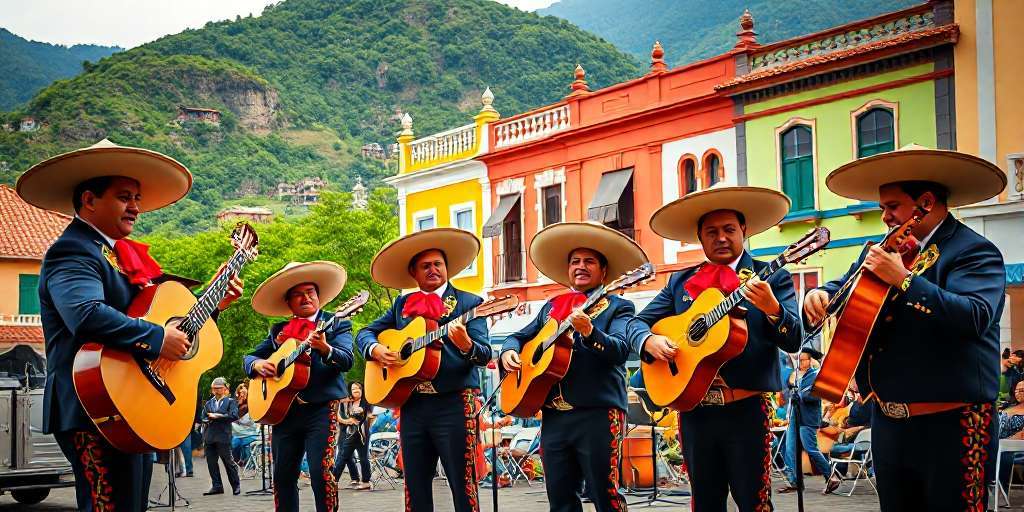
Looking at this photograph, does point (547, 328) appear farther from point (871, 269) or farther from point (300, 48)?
point (300, 48)

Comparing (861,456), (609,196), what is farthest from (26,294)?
(861,456)

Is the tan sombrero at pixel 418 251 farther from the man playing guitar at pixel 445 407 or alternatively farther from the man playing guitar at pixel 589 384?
the man playing guitar at pixel 589 384

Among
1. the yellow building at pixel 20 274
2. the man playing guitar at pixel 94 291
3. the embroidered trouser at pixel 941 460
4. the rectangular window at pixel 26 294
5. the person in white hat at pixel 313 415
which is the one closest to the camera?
the embroidered trouser at pixel 941 460

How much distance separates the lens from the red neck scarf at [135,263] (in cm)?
655

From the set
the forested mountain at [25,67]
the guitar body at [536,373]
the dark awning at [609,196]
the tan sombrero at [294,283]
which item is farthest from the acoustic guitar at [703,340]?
the forested mountain at [25,67]

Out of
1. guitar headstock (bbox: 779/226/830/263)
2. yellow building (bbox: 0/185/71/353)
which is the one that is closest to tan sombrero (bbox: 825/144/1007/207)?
guitar headstock (bbox: 779/226/830/263)

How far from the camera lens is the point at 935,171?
556cm

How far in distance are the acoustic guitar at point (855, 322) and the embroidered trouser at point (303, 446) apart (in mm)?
4789

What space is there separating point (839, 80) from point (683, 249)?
6.02 meters

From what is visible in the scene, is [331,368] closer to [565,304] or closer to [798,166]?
[565,304]

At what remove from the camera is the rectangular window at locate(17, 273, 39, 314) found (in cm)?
4675

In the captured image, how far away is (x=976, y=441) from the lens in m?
5.29

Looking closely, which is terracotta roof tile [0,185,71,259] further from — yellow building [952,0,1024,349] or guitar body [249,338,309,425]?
guitar body [249,338,309,425]

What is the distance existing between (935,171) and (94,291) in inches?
168
